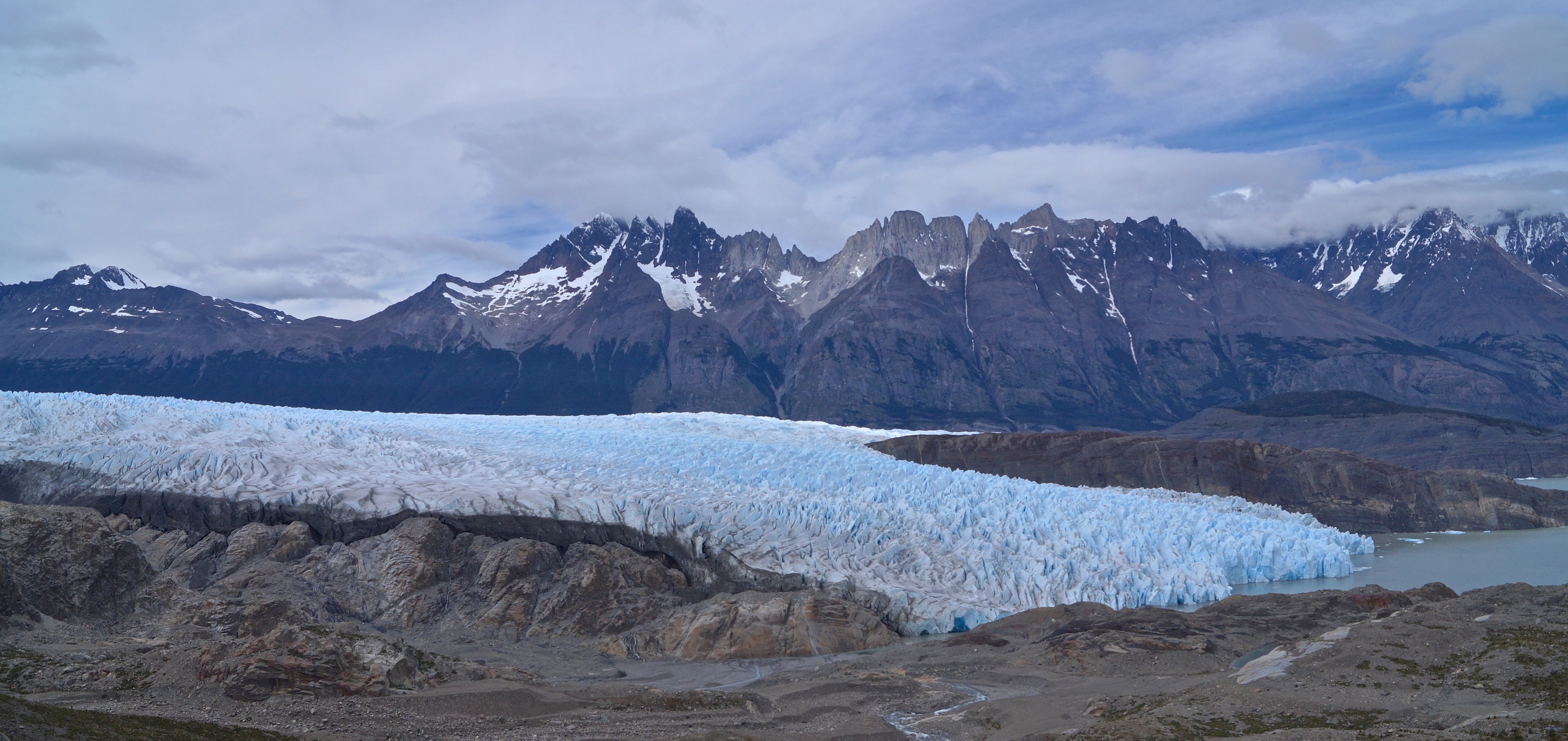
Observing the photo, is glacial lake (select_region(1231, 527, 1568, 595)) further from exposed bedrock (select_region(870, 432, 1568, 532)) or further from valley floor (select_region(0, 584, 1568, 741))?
valley floor (select_region(0, 584, 1568, 741))

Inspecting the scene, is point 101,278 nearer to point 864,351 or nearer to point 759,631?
point 864,351

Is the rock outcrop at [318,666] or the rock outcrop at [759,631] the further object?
the rock outcrop at [759,631]

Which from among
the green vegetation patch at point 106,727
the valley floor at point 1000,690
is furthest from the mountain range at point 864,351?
the green vegetation patch at point 106,727

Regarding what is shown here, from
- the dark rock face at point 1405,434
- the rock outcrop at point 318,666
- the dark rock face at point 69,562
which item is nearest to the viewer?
the rock outcrop at point 318,666

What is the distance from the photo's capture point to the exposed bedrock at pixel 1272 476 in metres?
51.7

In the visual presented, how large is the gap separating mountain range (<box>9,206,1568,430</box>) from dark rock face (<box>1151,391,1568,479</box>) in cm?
4557

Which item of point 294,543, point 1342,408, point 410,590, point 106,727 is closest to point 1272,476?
point 410,590

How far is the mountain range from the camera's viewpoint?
6093 inches

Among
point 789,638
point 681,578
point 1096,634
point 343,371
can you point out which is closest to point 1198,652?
point 1096,634

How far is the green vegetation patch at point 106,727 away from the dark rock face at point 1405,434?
2713 inches

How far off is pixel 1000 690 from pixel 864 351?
153 meters

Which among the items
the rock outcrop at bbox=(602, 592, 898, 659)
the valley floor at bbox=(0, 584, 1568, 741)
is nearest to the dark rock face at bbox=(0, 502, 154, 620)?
the valley floor at bbox=(0, 584, 1568, 741)

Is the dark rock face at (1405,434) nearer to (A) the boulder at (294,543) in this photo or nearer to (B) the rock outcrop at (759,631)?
(B) the rock outcrop at (759,631)

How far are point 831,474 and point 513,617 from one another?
1441cm
